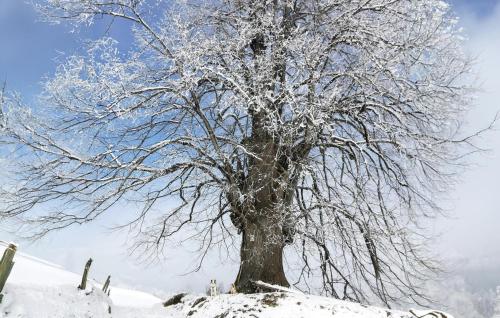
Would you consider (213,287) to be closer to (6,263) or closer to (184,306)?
(184,306)

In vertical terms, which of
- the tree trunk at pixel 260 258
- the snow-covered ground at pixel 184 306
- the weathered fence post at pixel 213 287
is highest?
the tree trunk at pixel 260 258

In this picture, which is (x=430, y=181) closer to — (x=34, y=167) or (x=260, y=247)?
(x=260, y=247)

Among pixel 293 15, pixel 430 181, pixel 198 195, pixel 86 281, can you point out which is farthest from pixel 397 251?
pixel 86 281

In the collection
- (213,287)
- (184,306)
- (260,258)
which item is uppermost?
(260,258)

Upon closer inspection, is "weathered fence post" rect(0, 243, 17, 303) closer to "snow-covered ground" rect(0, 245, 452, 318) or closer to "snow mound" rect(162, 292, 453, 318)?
"snow-covered ground" rect(0, 245, 452, 318)

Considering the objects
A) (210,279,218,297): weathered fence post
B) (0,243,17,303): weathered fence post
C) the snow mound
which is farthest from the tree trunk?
(0,243,17,303): weathered fence post

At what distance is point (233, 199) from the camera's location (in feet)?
29.6

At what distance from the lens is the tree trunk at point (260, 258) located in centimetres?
883

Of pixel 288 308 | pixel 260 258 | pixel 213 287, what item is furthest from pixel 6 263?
pixel 213 287

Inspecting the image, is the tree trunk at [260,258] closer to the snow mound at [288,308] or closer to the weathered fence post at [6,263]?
the snow mound at [288,308]

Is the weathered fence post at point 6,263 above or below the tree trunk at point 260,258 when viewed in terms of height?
below

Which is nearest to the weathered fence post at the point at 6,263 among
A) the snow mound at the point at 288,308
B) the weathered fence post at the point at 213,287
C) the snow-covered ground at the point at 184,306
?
the snow-covered ground at the point at 184,306

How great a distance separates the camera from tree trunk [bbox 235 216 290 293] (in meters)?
8.83

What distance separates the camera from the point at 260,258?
900cm
